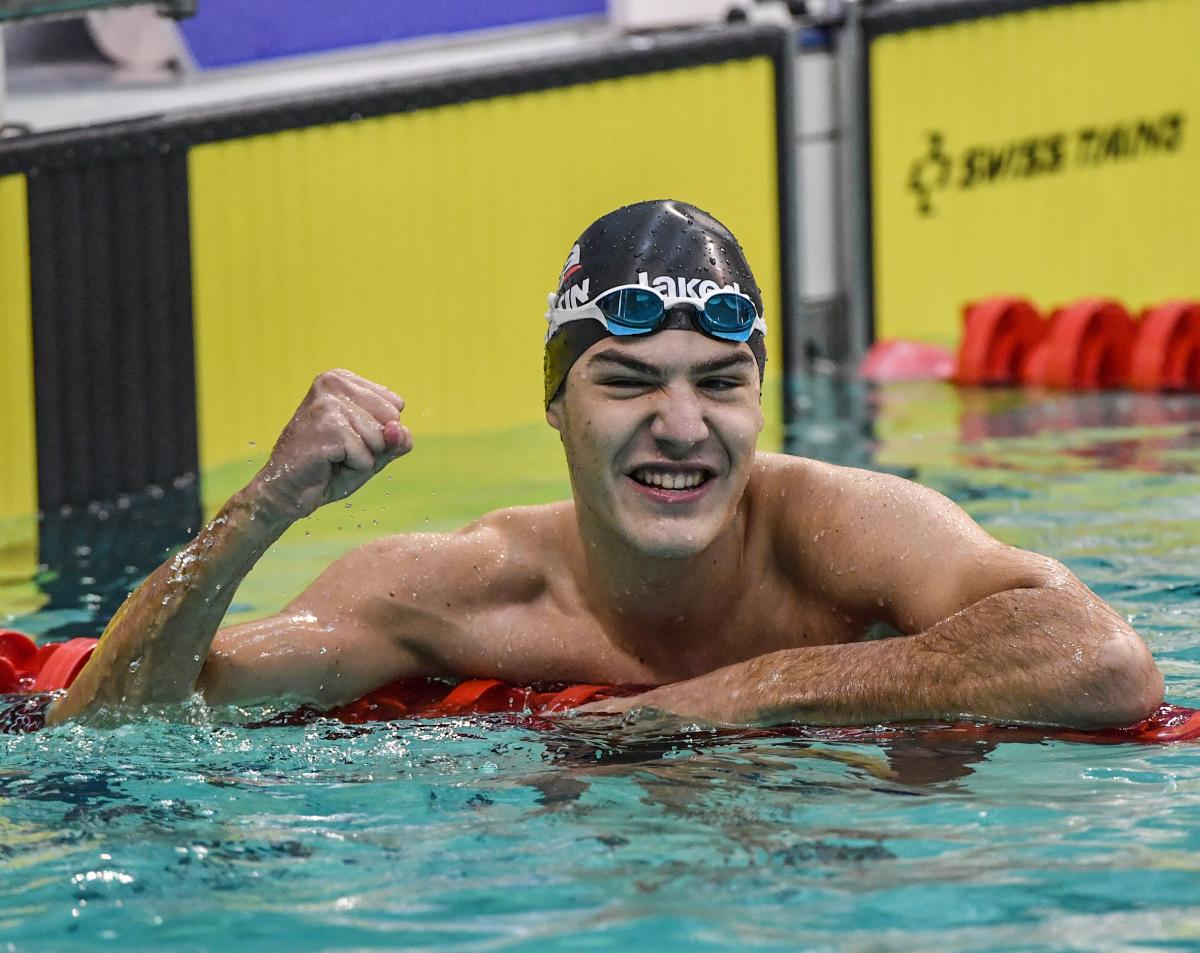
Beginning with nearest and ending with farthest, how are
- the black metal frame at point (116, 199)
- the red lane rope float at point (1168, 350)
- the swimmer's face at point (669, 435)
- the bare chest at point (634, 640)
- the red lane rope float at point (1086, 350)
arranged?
the swimmer's face at point (669, 435), the bare chest at point (634, 640), the black metal frame at point (116, 199), the red lane rope float at point (1168, 350), the red lane rope float at point (1086, 350)

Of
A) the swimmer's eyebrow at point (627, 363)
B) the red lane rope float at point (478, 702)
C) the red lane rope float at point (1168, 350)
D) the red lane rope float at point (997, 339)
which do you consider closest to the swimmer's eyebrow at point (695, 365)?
the swimmer's eyebrow at point (627, 363)

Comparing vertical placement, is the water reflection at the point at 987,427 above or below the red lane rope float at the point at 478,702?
below

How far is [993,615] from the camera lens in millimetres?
3529

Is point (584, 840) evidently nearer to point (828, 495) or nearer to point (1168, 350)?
point (828, 495)

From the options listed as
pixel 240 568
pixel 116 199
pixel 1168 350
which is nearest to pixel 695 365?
pixel 240 568

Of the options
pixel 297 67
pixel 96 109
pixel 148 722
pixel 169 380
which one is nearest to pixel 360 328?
pixel 169 380

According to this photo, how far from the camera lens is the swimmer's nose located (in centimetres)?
357

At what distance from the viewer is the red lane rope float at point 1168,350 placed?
340 inches

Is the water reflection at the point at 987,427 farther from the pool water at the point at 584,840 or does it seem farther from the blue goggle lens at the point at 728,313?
the blue goggle lens at the point at 728,313

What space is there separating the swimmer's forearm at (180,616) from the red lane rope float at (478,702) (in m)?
0.28

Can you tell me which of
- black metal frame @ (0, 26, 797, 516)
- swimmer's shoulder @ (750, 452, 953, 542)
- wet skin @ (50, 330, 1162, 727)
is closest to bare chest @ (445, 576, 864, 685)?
wet skin @ (50, 330, 1162, 727)

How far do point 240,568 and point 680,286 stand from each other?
0.91 m

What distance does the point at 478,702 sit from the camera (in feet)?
13.0

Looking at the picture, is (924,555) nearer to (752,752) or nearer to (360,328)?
(752,752)
